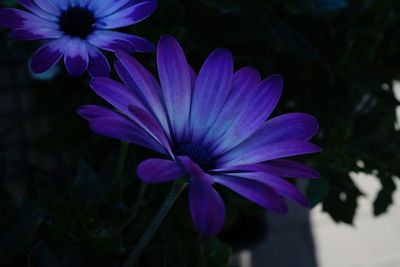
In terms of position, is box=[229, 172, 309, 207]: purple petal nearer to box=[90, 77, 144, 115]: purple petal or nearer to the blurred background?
box=[90, 77, 144, 115]: purple petal

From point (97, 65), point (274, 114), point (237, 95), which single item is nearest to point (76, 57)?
point (97, 65)

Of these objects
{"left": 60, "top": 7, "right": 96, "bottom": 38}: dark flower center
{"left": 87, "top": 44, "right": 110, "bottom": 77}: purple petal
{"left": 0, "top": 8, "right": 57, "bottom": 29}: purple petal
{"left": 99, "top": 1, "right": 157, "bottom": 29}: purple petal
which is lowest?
{"left": 87, "top": 44, "right": 110, "bottom": 77}: purple petal

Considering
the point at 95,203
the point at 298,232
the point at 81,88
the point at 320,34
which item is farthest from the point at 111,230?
the point at 298,232

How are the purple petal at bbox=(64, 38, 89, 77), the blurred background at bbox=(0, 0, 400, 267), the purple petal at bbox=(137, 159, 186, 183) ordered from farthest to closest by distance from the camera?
the blurred background at bbox=(0, 0, 400, 267), the purple petal at bbox=(64, 38, 89, 77), the purple petal at bbox=(137, 159, 186, 183)

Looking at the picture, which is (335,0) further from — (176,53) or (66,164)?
(66,164)

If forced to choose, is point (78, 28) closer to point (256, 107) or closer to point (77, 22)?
point (77, 22)

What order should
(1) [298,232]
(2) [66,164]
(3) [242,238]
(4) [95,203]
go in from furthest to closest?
(1) [298,232] → (2) [66,164] → (3) [242,238] → (4) [95,203]

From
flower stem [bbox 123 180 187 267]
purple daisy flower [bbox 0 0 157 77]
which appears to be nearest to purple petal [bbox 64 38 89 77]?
purple daisy flower [bbox 0 0 157 77]

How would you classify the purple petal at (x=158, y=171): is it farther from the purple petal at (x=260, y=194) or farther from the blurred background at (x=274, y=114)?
the blurred background at (x=274, y=114)
